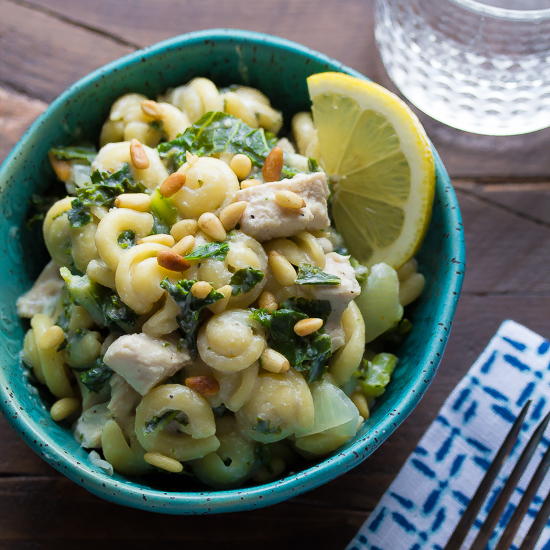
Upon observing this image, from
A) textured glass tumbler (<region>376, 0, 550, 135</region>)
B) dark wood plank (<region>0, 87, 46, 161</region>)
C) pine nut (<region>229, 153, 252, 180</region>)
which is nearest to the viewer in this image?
pine nut (<region>229, 153, 252, 180</region>)

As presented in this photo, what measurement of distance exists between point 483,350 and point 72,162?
3.77 ft

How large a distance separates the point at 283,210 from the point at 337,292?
20 cm

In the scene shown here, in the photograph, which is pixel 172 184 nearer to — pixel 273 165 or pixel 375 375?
pixel 273 165

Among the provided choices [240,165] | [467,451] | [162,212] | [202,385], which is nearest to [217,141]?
[240,165]

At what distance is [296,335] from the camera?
1.59m

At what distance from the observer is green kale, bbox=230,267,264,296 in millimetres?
1559

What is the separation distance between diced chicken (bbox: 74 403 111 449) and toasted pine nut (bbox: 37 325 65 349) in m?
0.15

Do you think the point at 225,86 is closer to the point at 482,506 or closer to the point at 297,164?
the point at 297,164

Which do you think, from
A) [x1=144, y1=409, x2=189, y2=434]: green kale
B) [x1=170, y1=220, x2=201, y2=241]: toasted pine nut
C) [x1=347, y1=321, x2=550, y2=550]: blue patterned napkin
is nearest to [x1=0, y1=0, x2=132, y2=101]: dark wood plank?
[x1=170, y1=220, x2=201, y2=241]: toasted pine nut

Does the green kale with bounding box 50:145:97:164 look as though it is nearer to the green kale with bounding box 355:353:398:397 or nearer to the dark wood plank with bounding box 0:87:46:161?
the dark wood plank with bounding box 0:87:46:161

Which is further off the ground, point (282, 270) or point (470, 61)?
point (470, 61)

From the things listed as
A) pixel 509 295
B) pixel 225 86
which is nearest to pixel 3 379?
pixel 225 86

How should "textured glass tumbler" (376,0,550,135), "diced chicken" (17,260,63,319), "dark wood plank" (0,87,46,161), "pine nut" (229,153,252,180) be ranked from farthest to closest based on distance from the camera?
"dark wood plank" (0,87,46,161)
"textured glass tumbler" (376,0,550,135)
"diced chicken" (17,260,63,319)
"pine nut" (229,153,252,180)

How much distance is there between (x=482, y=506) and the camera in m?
1.88
